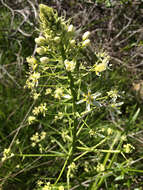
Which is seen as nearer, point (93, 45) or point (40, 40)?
point (40, 40)

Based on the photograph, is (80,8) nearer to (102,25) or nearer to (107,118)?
(102,25)

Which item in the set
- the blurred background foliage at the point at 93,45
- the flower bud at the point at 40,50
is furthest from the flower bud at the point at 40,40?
the blurred background foliage at the point at 93,45

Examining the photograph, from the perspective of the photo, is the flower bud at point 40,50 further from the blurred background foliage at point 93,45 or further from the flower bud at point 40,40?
the blurred background foliage at point 93,45

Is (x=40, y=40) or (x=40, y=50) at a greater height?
(x=40, y=40)

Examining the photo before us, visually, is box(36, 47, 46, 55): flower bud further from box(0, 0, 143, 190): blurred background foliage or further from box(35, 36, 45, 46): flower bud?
box(0, 0, 143, 190): blurred background foliage

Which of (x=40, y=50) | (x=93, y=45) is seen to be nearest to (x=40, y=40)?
(x=40, y=50)

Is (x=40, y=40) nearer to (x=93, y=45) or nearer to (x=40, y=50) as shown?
(x=40, y=50)

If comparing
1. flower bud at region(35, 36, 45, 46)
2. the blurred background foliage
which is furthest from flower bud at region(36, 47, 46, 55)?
the blurred background foliage

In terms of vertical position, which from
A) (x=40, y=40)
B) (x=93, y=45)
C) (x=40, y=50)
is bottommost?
(x=93, y=45)
